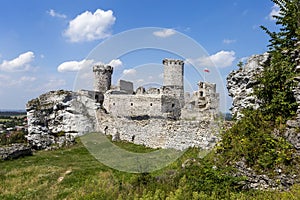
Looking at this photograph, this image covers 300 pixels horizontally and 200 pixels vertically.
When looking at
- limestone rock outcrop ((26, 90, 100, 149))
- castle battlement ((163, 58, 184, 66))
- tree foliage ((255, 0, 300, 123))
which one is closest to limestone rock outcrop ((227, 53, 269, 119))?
tree foliage ((255, 0, 300, 123))

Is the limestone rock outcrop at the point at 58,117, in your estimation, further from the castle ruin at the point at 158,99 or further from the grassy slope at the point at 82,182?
the grassy slope at the point at 82,182

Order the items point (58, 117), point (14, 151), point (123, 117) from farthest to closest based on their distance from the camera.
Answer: point (123, 117), point (58, 117), point (14, 151)

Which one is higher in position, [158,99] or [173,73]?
[173,73]

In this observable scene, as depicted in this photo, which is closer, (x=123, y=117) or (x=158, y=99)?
(x=123, y=117)

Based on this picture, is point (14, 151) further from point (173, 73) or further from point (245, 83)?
point (173, 73)

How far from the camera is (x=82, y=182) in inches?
416

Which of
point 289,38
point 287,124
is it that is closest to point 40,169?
point 287,124

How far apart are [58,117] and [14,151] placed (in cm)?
719

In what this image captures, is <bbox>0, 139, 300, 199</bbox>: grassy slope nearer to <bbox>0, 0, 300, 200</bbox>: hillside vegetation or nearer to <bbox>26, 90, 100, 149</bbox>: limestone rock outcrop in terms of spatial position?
<bbox>0, 0, 300, 200</bbox>: hillside vegetation

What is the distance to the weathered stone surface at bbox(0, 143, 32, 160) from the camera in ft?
52.4

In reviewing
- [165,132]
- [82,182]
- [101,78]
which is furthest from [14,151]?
[101,78]

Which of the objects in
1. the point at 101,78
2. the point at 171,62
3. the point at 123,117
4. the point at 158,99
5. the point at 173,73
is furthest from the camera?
the point at 171,62

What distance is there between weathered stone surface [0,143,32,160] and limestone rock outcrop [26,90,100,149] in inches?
147

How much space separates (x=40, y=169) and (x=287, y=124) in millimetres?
11004
